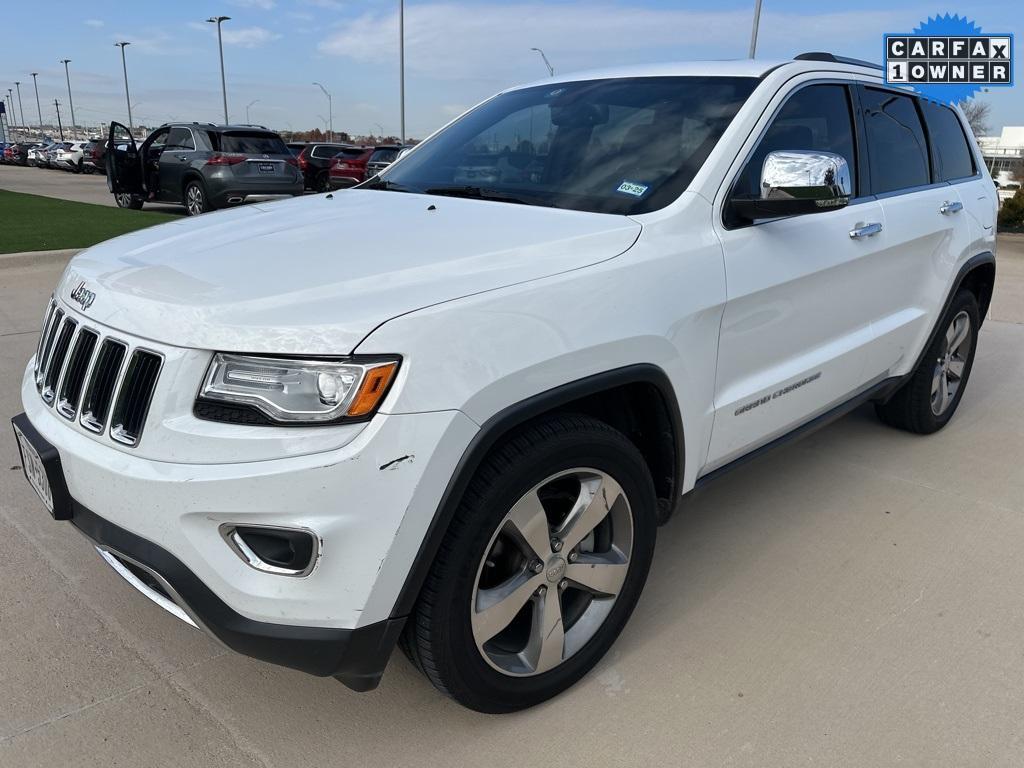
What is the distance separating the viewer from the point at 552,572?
2225 millimetres

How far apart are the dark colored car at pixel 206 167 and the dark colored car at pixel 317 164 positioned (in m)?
7.51

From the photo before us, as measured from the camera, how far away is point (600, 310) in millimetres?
2141

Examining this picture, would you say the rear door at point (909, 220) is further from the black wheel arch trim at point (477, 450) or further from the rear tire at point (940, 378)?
the black wheel arch trim at point (477, 450)

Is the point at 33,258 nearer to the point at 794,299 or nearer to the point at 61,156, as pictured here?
the point at 794,299

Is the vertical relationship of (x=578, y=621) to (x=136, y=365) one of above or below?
below

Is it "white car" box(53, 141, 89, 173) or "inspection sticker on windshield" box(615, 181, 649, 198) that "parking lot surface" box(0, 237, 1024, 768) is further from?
"white car" box(53, 141, 89, 173)

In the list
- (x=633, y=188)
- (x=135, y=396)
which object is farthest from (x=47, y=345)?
(x=633, y=188)

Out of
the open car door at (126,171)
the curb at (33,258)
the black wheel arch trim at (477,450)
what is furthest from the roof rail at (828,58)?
the open car door at (126,171)

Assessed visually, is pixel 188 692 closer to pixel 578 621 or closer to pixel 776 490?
pixel 578 621

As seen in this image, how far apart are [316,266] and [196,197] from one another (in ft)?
44.8

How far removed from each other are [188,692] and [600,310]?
5.24 ft

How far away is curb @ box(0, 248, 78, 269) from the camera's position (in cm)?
855

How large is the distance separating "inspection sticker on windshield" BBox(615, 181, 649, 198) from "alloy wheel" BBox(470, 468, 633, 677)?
913mm

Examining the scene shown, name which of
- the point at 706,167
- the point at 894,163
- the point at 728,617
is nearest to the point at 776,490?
the point at 728,617
